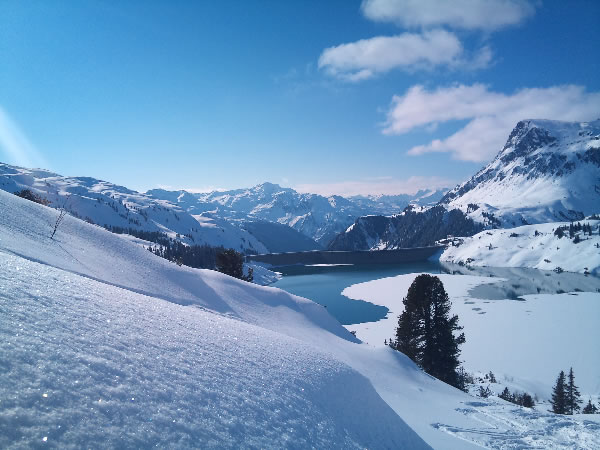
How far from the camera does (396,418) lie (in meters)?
8.52

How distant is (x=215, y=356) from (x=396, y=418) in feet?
18.0

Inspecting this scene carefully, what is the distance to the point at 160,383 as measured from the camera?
4586mm

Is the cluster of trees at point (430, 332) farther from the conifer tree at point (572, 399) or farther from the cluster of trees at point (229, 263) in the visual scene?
the cluster of trees at point (229, 263)

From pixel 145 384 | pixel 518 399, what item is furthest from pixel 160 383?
pixel 518 399

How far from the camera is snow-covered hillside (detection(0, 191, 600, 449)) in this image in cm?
345

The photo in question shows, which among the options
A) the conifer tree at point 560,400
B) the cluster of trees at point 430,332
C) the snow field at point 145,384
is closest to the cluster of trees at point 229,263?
the cluster of trees at point 430,332

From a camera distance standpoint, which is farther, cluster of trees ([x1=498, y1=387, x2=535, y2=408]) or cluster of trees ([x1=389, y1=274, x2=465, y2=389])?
cluster of trees ([x1=498, y1=387, x2=535, y2=408])

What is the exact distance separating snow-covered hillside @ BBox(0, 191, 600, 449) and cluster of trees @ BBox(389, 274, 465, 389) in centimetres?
1678

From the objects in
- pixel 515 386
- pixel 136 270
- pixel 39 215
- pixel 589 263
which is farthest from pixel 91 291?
pixel 589 263

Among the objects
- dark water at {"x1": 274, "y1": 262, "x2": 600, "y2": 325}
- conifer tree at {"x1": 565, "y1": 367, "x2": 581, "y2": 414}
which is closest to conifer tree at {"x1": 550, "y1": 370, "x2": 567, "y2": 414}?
conifer tree at {"x1": 565, "y1": 367, "x2": 581, "y2": 414}

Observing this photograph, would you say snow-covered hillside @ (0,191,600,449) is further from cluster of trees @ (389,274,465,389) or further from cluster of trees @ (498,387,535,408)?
cluster of trees @ (498,387,535,408)

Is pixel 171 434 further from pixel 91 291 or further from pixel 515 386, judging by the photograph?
pixel 515 386

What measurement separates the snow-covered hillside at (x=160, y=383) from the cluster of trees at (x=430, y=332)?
55.1ft

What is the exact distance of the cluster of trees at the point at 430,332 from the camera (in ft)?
94.6
